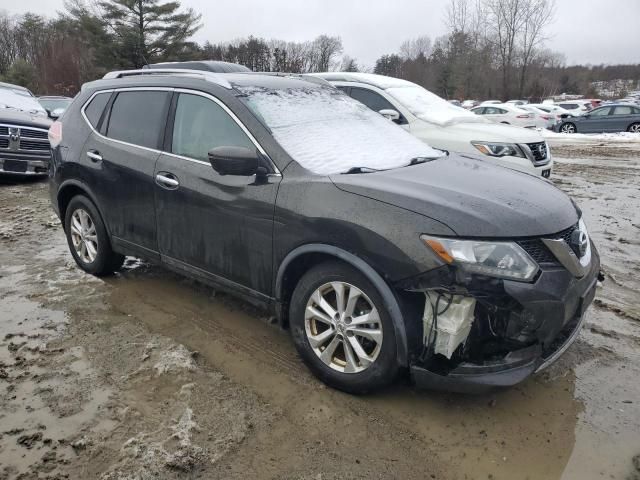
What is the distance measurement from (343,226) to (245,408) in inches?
45.2

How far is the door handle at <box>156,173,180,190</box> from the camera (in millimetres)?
3611

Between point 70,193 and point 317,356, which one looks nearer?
point 317,356

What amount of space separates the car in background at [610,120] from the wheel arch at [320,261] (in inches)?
939

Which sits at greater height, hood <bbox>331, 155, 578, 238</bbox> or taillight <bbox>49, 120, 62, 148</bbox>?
taillight <bbox>49, 120, 62, 148</bbox>

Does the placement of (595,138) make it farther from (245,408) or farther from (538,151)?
(245,408)

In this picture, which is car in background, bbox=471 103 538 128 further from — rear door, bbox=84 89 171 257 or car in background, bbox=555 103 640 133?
rear door, bbox=84 89 171 257

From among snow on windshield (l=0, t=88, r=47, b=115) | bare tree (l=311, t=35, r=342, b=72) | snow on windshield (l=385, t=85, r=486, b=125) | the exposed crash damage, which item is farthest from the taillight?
bare tree (l=311, t=35, r=342, b=72)

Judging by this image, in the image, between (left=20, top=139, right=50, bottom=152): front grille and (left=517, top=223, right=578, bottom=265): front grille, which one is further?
(left=20, top=139, right=50, bottom=152): front grille

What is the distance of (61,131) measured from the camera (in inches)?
184

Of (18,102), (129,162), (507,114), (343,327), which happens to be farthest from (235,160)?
(507,114)

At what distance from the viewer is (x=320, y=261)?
9.74 feet

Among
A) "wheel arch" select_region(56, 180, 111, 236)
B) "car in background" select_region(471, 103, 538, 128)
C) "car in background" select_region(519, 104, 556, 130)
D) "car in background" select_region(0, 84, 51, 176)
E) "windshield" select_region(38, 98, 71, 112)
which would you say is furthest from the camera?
"car in background" select_region(519, 104, 556, 130)

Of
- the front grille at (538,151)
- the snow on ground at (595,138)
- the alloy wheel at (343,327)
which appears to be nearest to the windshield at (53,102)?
A: the front grille at (538,151)

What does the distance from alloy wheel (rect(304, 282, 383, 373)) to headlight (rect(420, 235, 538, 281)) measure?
49 centimetres
